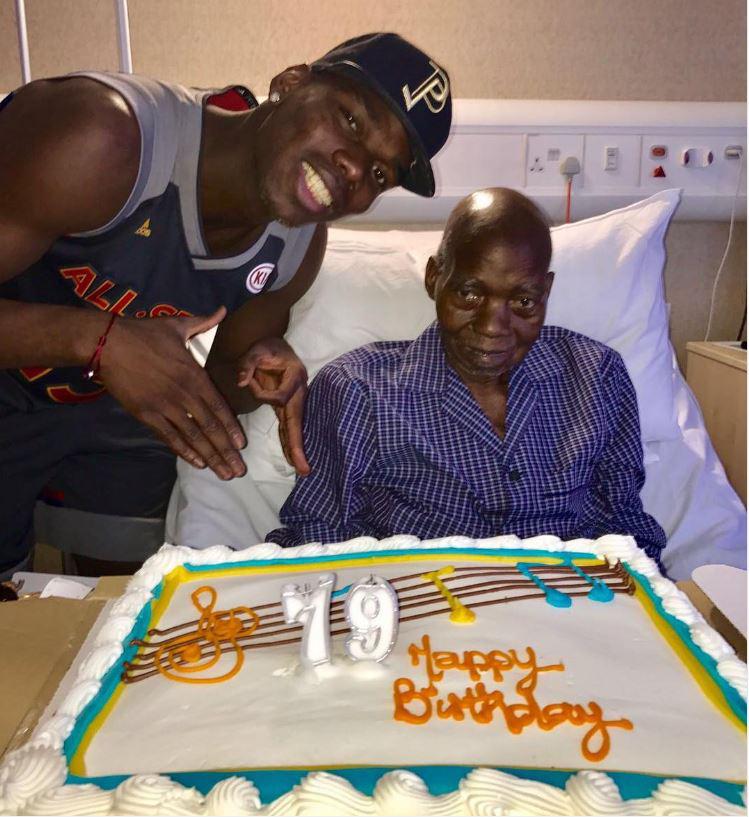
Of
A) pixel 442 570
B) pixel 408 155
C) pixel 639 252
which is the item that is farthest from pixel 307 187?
pixel 639 252

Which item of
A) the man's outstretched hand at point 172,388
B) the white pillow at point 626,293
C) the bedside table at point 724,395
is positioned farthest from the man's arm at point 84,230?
the bedside table at point 724,395

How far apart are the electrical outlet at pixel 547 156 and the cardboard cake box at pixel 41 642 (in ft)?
3.15

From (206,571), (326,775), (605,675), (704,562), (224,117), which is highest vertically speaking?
(224,117)

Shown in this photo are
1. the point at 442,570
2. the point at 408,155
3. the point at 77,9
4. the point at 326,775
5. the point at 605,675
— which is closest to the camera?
the point at 326,775

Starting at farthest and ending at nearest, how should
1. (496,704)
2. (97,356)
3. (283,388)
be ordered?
(283,388) → (97,356) → (496,704)

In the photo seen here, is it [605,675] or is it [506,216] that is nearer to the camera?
[605,675]

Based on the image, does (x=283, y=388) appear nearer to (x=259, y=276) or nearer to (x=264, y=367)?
(x=264, y=367)

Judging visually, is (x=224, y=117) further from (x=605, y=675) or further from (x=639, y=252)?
(x=605, y=675)

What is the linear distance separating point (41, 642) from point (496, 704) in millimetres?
585

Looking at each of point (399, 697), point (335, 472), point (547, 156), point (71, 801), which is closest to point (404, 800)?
point (399, 697)

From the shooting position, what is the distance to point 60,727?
763 mm

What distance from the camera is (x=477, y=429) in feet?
4.50

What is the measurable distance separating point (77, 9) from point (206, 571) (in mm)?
1122

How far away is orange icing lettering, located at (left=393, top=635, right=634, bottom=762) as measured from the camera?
74 centimetres
